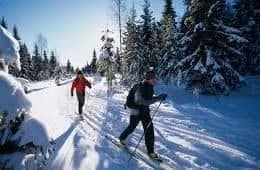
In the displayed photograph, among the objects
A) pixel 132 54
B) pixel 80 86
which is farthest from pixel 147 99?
pixel 132 54

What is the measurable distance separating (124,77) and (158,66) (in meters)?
7.16

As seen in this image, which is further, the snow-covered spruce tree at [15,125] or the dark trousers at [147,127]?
the dark trousers at [147,127]

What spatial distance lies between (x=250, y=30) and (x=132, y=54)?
13.7 meters

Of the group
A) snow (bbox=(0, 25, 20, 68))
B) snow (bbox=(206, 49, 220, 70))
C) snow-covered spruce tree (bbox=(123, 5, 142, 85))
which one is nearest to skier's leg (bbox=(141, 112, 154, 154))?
snow (bbox=(0, 25, 20, 68))

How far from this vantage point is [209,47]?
2016 cm

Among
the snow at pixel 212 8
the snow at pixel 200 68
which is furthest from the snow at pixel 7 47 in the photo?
the snow at pixel 212 8

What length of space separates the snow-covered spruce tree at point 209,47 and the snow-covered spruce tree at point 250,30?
10.1 m

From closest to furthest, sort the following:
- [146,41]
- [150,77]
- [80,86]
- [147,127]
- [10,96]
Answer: [10,96] → [150,77] → [147,127] → [80,86] → [146,41]

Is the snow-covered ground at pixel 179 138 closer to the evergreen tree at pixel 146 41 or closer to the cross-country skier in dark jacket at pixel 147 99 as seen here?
the cross-country skier in dark jacket at pixel 147 99

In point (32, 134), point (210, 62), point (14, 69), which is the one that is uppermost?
point (210, 62)

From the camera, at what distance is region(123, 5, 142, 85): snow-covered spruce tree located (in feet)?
121

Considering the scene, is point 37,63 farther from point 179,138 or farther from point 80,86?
point 179,138

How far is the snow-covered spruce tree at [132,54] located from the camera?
36.8 metres

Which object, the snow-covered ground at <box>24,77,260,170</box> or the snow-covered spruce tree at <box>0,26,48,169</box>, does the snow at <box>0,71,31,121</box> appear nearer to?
the snow-covered spruce tree at <box>0,26,48,169</box>
